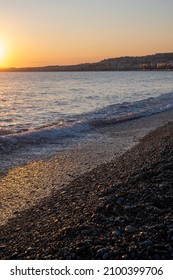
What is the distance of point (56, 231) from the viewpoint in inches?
221

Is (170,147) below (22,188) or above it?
above

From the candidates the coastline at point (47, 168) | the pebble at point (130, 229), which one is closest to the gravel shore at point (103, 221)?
the pebble at point (130, 229)

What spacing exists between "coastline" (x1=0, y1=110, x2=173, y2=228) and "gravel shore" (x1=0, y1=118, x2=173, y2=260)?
1.43 ft

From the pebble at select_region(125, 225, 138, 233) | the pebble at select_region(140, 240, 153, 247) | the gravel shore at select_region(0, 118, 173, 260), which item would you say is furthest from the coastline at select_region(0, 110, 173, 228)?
the pebble at select_region(140, 240, 153, 247)

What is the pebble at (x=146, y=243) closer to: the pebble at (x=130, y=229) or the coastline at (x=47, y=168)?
the pebble at (x=130, y=229)

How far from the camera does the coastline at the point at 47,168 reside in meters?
8.18

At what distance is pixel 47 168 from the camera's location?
10727mm

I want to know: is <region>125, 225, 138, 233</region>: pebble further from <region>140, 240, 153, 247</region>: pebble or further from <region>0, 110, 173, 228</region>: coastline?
<region>0, 110, 173, 228</region>: coastline
